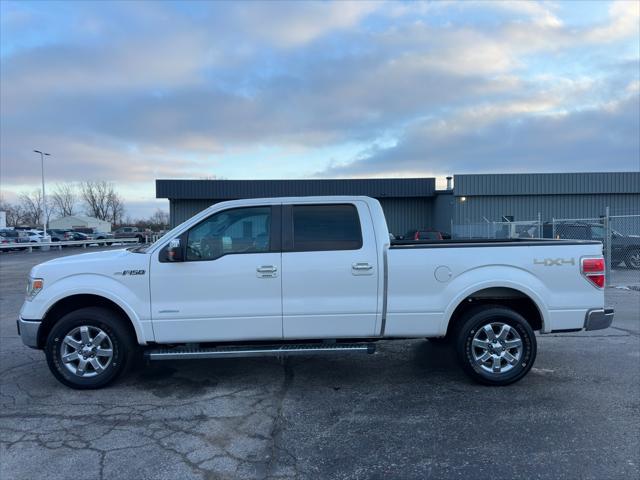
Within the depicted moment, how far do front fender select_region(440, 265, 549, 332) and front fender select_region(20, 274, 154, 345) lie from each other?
311 cm

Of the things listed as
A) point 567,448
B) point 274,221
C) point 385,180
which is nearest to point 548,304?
point 567,448

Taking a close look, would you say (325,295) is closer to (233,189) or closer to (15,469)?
(15,469)

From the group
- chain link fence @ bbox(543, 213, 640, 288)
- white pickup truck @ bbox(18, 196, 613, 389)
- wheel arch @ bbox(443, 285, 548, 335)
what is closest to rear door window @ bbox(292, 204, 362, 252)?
white pickup truck @ bbox(18, 196, 613, 389)

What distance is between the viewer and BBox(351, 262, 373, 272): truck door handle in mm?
4789

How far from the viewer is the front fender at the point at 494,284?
15.9 feet

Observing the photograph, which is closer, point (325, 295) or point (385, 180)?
point (325, 295)

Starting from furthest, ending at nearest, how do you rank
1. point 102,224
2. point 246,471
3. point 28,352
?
1. point 102,224
2. point 28,352
3. point 246,471

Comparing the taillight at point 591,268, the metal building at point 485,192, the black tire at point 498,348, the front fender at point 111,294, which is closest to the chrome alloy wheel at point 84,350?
the front fender at point 111,294

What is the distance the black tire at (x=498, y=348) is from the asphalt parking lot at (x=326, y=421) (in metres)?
0.16

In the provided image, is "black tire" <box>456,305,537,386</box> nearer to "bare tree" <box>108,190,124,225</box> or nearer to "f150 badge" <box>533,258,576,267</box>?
"f150 badge" <box>533,258,576,267</box>

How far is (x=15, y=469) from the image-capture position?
335 cm

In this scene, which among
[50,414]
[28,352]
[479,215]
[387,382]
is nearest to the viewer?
[50,414]

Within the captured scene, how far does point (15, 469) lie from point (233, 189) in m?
29.4

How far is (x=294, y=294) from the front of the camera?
188 inches
